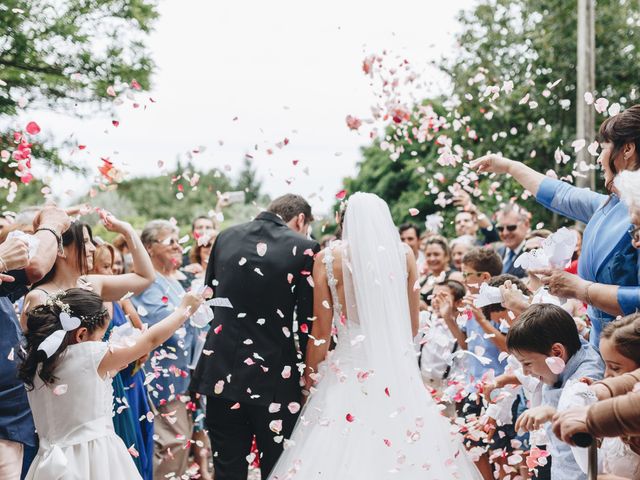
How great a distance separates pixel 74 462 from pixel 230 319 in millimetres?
1383

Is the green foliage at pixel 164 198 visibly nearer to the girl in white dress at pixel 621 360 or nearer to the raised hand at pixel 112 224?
the raised hand at pixel 112 224

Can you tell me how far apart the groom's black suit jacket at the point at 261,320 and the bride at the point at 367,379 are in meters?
0.11

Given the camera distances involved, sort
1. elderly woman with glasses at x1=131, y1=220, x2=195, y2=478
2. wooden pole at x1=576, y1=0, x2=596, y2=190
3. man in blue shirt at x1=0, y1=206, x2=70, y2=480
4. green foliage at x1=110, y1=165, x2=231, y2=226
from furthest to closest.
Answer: green foliage at x1=110, y1=165, x2=231, y2=226 → wooden pole at x1=576, y1=0, x2=596, y2=190 → elderly woman with glasses at x1=131, y1=220, x2=195, y2=478 → man in blue shirt at x1=0, y1=206, x2=70, y2=480

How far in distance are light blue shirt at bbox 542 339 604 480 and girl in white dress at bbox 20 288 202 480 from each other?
1755 millimetres

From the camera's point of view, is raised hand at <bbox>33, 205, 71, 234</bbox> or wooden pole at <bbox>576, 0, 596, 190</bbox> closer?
raised hand at <bbox>33, 205, 71, 234</bbox>

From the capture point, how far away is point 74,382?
3.79 metres

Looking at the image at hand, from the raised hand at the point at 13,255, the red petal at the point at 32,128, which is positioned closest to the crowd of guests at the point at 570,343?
the raised hand at the point at 13,255

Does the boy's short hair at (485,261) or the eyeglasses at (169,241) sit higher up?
the eyeglasses at (169,241)

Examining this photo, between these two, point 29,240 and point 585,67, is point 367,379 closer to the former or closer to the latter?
point 29,240

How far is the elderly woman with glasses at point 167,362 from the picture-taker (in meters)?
6.17

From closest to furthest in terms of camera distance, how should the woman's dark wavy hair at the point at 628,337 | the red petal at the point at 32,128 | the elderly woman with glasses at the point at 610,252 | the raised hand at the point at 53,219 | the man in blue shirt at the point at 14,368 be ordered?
the woman's dark wavy hair at the point at 628,337
the elderly woman with glasses at the point at 610,252
the man in blue shirt at the point at 14,368
the raised hand at the point at 53,219
the red petal at the point at 32,128

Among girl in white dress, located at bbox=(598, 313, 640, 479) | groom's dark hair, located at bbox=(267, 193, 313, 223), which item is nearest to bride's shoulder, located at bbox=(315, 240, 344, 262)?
groom's dark hair, located at bbox=(267, 193, 313, 223)

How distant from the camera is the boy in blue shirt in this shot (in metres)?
3.54

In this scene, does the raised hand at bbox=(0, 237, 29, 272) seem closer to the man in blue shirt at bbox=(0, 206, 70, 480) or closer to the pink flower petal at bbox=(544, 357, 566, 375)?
the man in blue shirt at bbox=(0, 206, 70, 480)
